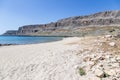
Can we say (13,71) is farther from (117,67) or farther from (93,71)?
(117,67)

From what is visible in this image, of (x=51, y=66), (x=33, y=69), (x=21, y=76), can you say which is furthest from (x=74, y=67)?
(x=21, y=76)

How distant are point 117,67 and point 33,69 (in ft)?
17.9

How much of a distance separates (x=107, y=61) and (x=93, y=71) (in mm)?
2029

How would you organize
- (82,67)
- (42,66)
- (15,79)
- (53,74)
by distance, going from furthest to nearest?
(42,66), (82,67), (53,74), (15,79)

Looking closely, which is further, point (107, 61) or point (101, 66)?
point (107, 61)

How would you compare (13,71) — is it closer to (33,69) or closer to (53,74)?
(33,69)

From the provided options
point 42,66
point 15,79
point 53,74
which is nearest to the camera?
point 15,79

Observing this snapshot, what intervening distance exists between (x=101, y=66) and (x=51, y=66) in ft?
12.2

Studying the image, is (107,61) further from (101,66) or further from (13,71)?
(13,71)

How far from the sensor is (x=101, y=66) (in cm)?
1213

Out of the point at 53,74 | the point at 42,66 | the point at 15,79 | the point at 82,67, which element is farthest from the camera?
the point at 42,66

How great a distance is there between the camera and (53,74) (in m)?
11.8

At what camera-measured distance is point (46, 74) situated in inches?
466

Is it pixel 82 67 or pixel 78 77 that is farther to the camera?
pixel 82 67
